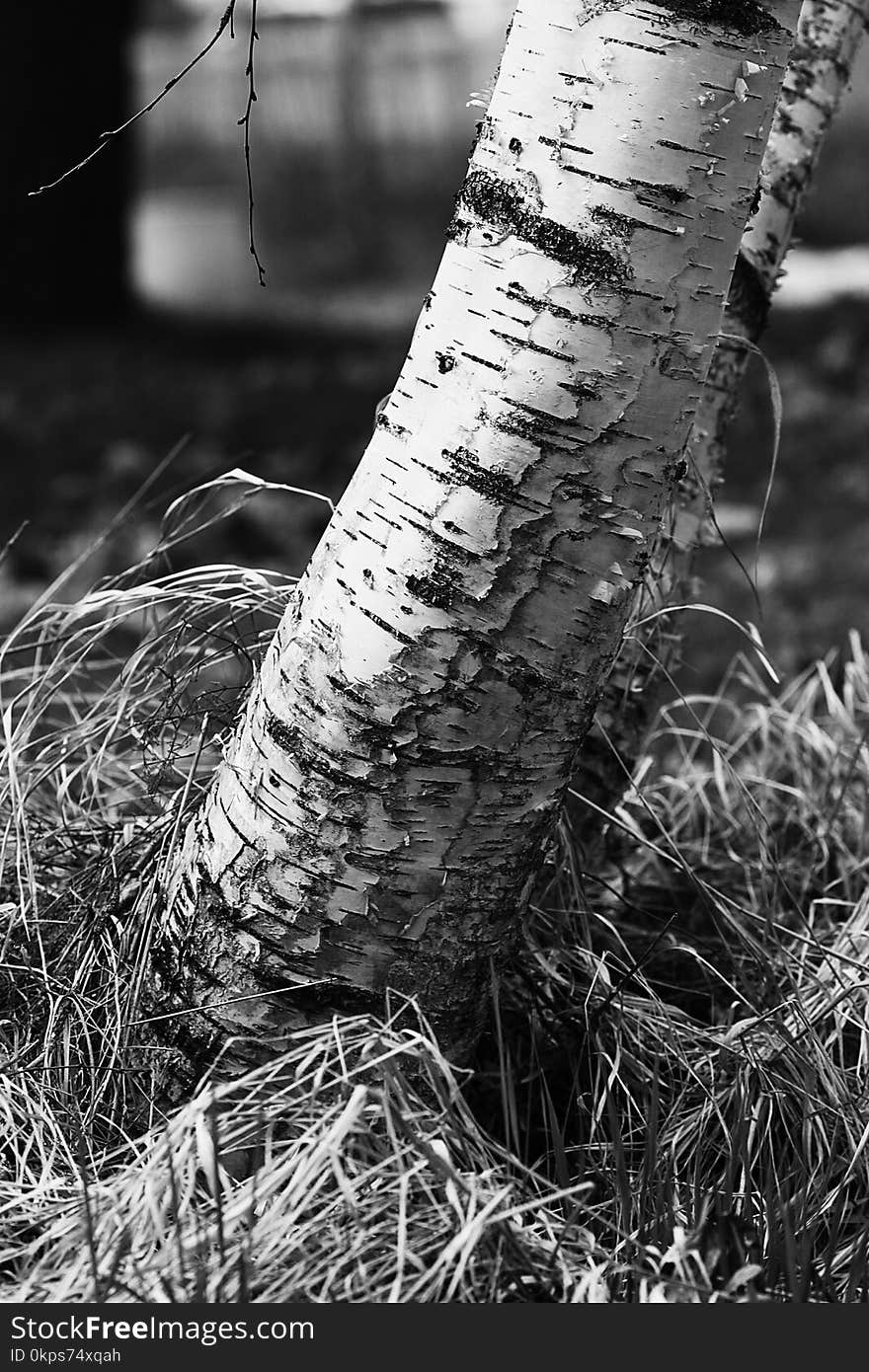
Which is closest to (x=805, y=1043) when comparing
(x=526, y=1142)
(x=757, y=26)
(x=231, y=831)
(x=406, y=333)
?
(x=526, y=1142)

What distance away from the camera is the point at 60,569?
4.05 m

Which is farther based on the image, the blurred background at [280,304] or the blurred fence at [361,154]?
the blurred fence at [361,154]

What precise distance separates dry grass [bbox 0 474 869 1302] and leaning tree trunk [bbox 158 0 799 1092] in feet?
0.36

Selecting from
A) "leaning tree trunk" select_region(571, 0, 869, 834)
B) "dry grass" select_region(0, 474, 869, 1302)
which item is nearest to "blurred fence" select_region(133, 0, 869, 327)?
"leaning tree trunk" select_region(571, 0, 869, 834)

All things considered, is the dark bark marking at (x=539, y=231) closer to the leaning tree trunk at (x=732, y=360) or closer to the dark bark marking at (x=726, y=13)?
the dark bark marking at (x=726, y=13)

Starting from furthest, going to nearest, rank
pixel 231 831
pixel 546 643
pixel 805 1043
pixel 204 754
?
pixel 204 754
pixel 805 1043
pixel 231 831
pixel 546 643

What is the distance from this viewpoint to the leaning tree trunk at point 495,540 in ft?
3.72

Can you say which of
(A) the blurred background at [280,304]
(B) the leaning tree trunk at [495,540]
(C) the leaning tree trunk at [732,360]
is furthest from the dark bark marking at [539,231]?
(A) the blurred background at [280,304]

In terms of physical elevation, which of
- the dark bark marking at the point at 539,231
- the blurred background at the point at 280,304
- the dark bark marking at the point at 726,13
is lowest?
the blurred background at the point at 280,304

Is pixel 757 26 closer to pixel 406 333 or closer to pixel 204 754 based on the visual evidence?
pixel 204 754

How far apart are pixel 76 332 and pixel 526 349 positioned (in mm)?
7493

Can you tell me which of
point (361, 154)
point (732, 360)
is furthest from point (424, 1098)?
point (361, 154)

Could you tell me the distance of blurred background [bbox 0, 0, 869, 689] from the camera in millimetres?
4234

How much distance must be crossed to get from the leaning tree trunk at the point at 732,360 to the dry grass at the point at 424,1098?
0.16 m
